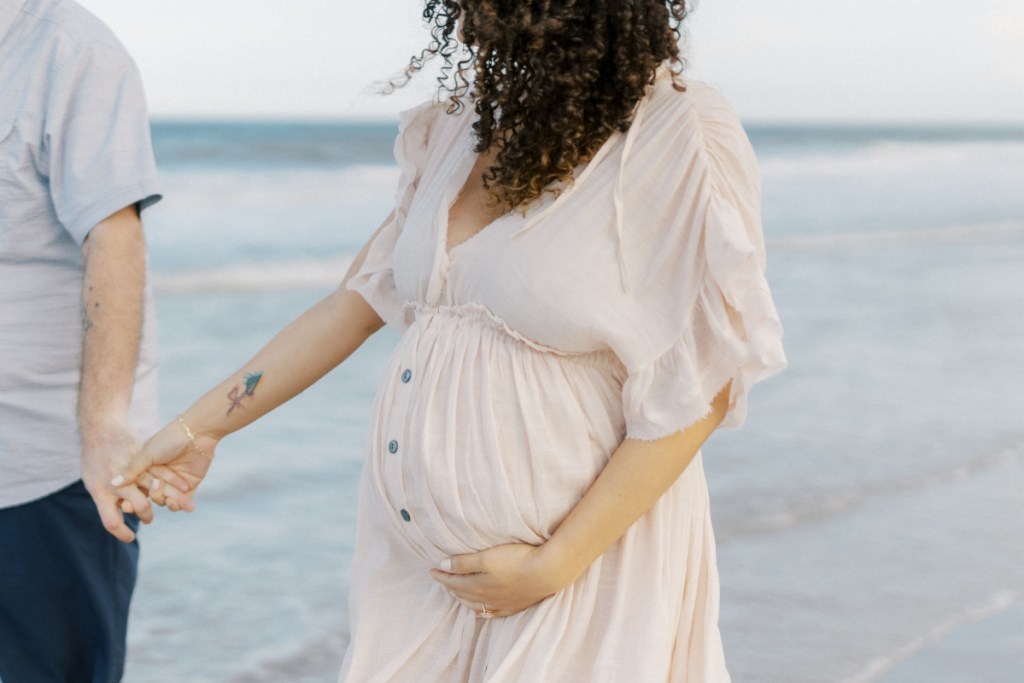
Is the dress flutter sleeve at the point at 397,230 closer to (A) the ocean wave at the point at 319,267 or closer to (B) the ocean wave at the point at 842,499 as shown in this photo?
(B) the ocean wave at the point at 842,499

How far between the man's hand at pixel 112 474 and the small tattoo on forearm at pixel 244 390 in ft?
0.73

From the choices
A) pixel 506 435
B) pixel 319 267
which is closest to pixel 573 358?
pixel 506 435

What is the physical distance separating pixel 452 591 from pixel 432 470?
0.18 m

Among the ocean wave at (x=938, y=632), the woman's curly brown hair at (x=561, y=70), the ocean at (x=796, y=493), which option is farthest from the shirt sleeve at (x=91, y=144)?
the ocean wave at (x=938, y=632)

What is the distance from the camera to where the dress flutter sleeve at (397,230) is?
1.91 meters

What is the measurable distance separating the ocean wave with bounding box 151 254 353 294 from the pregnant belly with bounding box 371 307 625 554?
7.53 meters

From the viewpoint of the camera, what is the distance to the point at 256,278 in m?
9.55

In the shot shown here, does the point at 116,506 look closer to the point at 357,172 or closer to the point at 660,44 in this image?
the point at 660,44

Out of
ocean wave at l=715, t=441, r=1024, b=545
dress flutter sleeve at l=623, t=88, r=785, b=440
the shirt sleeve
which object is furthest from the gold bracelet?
ocean wave at l=715, t=441, r=1024, b=545

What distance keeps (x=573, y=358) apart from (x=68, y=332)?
1.09 metres

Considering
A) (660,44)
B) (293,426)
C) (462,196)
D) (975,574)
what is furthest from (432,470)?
(293,426)

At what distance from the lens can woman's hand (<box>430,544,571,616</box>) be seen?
1615 mm

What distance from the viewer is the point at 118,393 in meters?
2.15

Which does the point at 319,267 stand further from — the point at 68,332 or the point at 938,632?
the point at 68,332
